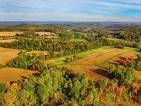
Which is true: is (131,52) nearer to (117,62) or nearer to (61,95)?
(117,62)

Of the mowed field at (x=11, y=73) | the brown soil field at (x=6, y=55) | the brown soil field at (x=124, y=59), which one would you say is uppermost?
the mowed field at (x=11, y=73)

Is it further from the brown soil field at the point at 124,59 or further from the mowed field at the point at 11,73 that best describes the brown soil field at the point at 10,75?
the brown soil field at the point at 124,59

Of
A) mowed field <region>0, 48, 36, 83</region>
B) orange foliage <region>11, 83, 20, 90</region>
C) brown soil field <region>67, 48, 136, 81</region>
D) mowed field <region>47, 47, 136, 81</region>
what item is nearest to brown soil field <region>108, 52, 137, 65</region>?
mowed field <region>47, 47, 136, 81</region>

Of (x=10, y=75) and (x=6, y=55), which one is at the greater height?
(x=10, y=75)

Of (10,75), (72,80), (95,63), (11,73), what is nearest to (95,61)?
(95,63)

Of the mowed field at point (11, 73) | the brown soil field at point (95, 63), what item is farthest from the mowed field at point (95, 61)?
the mowed field at point (11, 73)

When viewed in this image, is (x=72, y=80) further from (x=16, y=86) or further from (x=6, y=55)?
(x=6, y=55)

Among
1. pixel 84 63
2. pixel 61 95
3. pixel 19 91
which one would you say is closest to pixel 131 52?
pixel 84 63

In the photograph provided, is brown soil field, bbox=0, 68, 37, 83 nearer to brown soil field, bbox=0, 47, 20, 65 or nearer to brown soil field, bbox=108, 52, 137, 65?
brown soil field, bbox=0, 47, 20, 65
